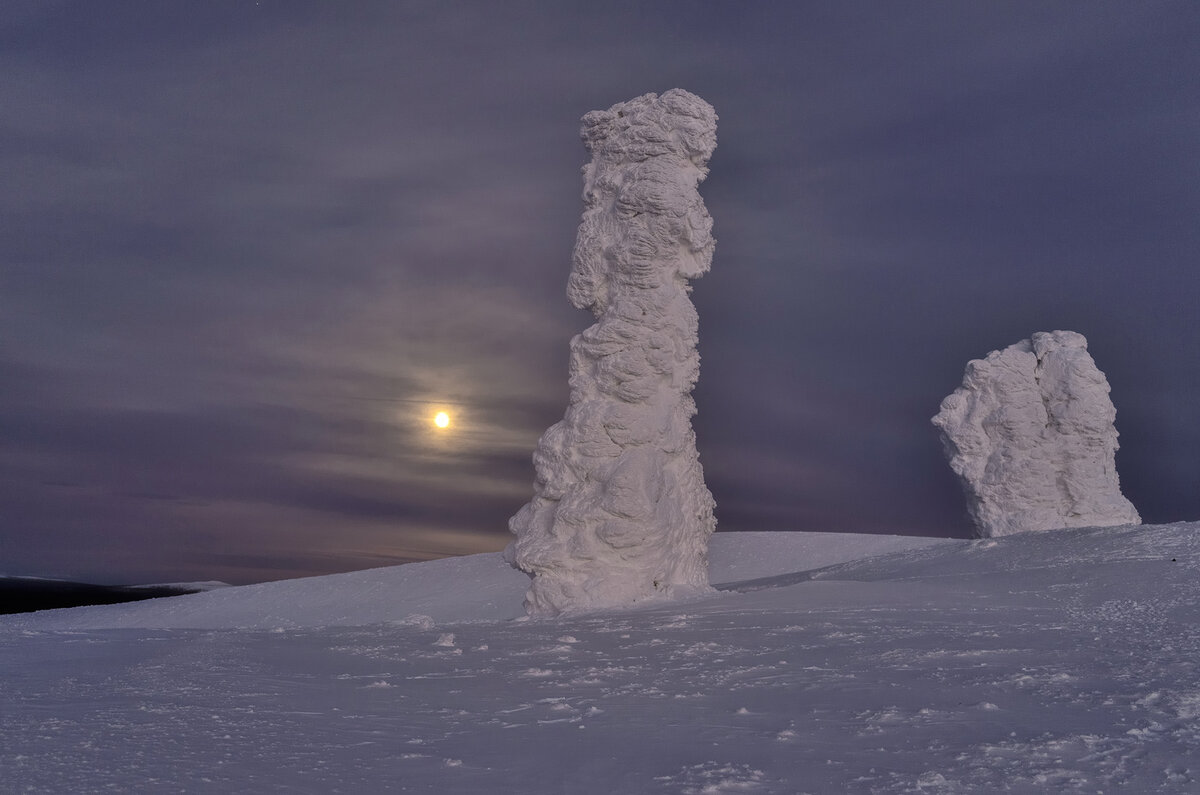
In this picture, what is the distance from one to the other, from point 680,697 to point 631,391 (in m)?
9.35

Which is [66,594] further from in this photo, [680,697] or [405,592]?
[680,697]

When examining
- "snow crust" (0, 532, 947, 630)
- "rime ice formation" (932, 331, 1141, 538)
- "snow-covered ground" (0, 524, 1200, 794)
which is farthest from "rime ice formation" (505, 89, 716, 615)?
"snow crust" (0, 532, 947, 630)

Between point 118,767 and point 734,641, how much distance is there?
6.37m

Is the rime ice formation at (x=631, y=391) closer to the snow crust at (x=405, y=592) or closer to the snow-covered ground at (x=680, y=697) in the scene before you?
the snow-covered ground at (x=680, y=697)

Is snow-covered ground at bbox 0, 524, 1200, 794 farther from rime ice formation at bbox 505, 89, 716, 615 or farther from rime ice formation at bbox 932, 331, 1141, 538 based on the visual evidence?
rime ice formation at bbox 932, 331, 1141, 538

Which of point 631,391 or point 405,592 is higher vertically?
point 631,391

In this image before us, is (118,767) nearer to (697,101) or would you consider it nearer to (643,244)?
(643,244)

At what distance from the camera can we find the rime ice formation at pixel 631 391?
1700 centimetres

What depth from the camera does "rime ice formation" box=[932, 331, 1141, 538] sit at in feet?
73.1

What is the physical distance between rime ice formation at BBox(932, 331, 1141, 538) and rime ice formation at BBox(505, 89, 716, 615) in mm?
7976

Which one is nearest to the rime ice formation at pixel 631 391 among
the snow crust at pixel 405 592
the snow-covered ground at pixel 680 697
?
the snow-covered ground at pixel 680 697

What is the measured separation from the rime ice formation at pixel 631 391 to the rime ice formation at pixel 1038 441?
7976 mm

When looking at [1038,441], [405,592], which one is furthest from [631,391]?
[405,592]

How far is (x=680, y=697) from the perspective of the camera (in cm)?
862
